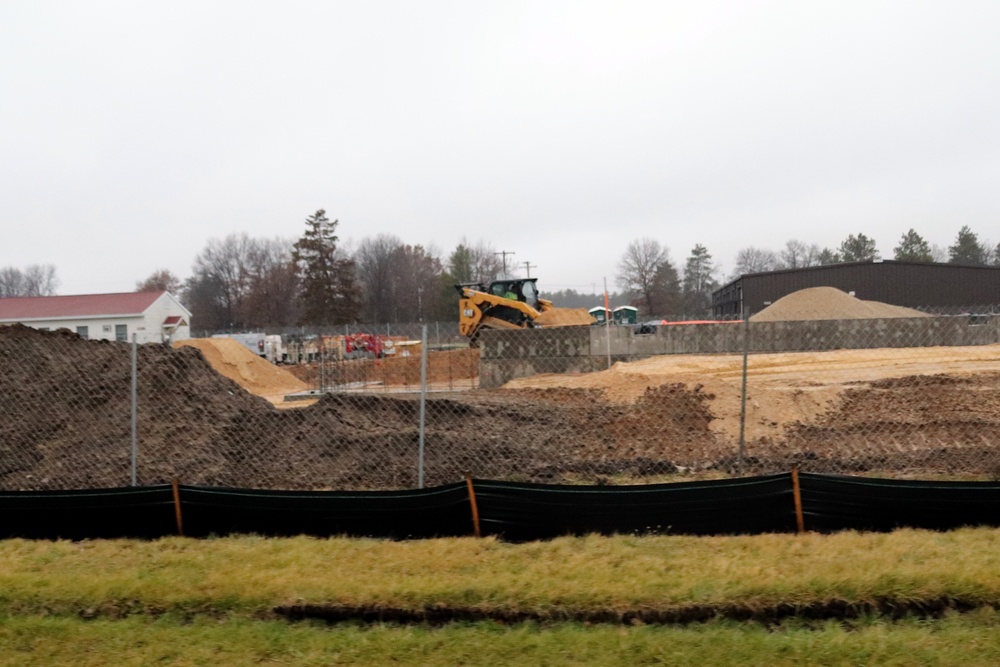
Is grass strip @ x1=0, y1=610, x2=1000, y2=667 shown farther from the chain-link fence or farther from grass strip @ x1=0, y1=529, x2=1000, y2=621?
the chain-link fence

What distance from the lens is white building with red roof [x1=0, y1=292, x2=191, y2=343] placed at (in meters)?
43.1

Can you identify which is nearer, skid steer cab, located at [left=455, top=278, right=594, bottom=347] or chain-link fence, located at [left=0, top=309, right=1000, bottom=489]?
chain-link fence, located at [left=0, top=309, right=1000, bottom=489]

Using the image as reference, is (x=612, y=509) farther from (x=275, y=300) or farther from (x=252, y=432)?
(x=275, y=300)

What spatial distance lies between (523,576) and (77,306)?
158ft

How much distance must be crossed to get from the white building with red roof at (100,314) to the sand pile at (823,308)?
33582 millimetres

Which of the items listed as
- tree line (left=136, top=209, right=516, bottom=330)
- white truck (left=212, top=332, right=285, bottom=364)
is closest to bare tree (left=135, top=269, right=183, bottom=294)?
tree line (left=136, top=209, right=516, bottom=330)

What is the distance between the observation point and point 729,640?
3957mm

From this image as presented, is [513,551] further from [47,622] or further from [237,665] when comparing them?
[47,622]

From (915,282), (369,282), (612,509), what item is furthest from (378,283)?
(612,509)

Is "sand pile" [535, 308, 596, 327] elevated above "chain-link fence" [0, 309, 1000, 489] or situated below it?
above

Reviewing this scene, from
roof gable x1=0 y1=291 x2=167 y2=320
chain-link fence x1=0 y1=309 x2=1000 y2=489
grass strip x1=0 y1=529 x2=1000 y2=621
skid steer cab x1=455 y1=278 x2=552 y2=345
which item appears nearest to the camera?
grass strip x1=0 y1=529 x2=1000 y2=621

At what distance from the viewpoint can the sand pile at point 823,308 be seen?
110 ft

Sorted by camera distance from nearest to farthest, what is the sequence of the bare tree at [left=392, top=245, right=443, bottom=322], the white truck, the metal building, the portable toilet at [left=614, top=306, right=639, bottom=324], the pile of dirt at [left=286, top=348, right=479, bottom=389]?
the pile of dirt at [left=286, top=348, right=479, bottom=389], the white truck, the metal building, the portable toilet at [left=614, top=306, right=639, bottom=324], the bare tree at [left=392, top=245, right=443, bottom=322]

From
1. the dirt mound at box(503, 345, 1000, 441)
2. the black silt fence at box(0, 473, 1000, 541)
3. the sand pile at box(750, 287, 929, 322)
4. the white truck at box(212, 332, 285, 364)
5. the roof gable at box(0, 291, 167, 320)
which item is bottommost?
the black silt fence at box(0, 473, 1000, 541)
